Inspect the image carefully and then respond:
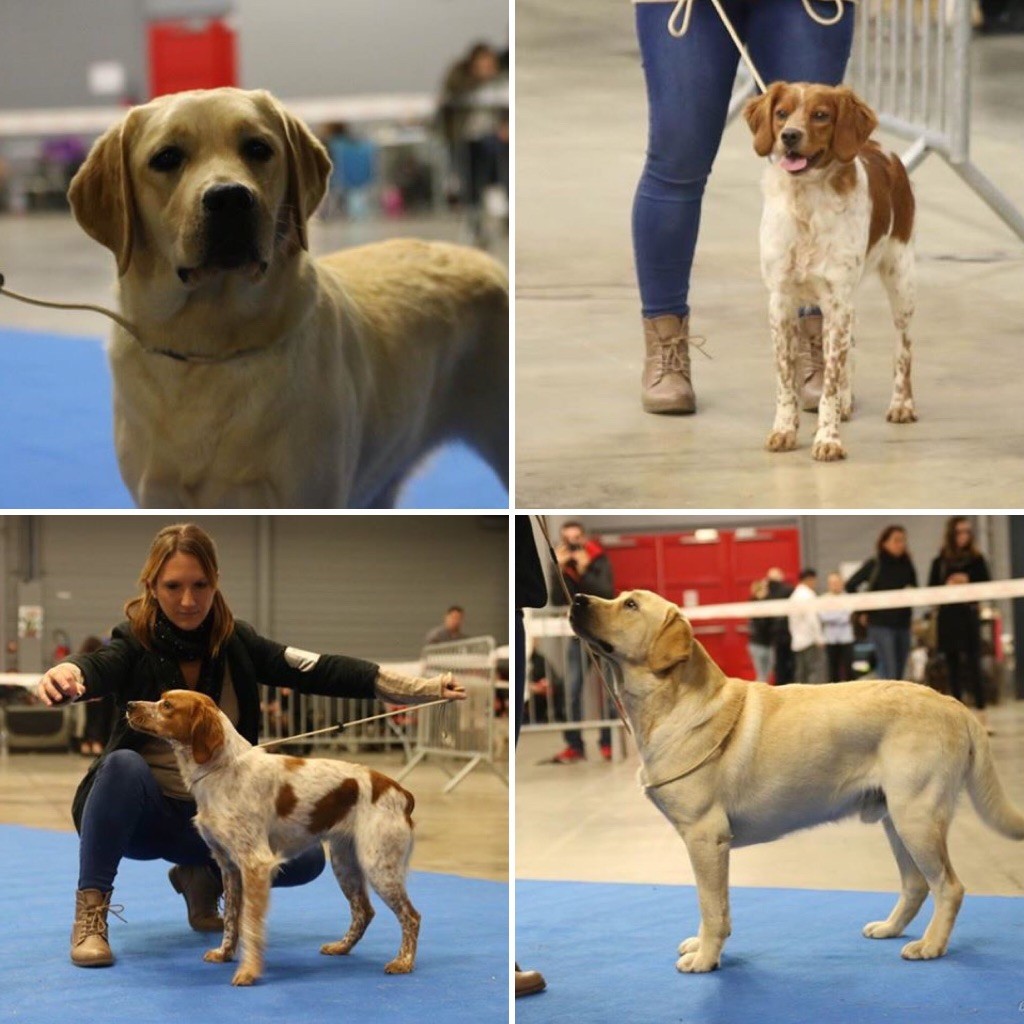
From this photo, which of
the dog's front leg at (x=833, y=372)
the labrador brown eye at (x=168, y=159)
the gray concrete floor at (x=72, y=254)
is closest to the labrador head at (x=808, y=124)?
the dog's front leg at (x=833, y=372)

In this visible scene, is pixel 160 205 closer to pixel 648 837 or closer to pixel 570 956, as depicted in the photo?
pixel 570 956

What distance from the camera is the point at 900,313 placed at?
3.59 metres

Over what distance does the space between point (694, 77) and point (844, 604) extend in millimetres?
5114

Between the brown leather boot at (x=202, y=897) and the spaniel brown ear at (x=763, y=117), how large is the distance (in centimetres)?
212

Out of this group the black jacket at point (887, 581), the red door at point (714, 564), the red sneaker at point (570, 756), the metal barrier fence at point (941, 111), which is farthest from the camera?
the red door at point (714, 564)

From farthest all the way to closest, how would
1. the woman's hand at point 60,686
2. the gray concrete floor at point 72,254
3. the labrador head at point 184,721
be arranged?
the gray concrete floor at point 72,254 < the labrador head at point 184,721 < the woman's hand at point 60,686

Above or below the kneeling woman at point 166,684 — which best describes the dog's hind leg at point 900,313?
above

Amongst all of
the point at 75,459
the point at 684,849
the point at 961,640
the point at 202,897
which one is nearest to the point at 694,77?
the point at 75,459

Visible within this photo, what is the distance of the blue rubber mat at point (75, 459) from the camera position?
12.8ft

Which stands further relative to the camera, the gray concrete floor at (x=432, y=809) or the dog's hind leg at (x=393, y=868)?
the gray concrete floor at (x=432, y=809)

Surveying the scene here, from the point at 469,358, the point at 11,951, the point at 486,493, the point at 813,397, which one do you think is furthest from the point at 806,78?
the point at 11,951

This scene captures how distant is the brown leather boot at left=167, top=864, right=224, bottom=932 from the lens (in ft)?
11.3

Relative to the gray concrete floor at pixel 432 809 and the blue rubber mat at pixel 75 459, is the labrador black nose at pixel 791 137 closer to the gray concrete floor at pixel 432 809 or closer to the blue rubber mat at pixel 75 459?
the blue rubber mat at pixel 75 459

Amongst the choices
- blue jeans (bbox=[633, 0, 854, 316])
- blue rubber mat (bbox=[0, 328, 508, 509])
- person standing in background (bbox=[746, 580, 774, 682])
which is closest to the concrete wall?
person standing in background (bbox=[746, 580, 774, 682])
